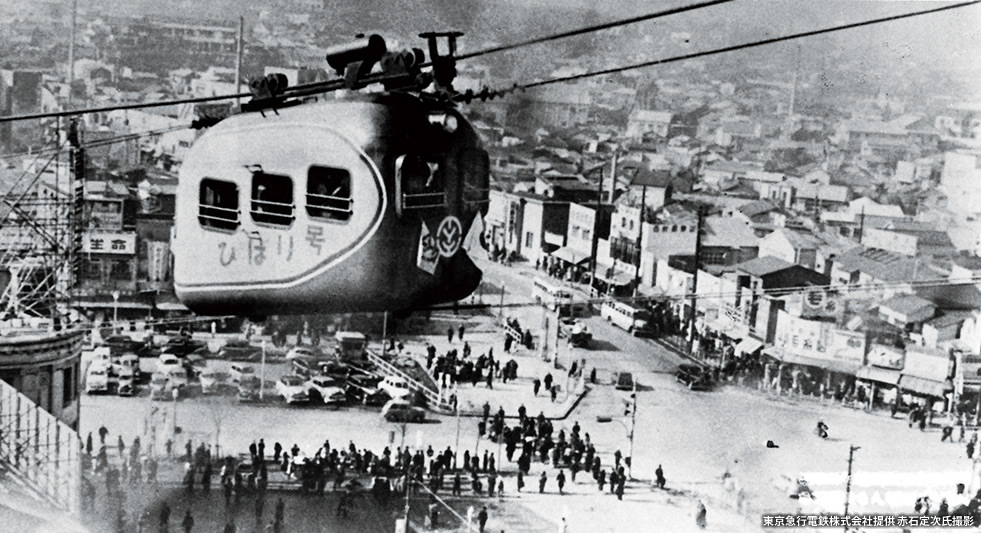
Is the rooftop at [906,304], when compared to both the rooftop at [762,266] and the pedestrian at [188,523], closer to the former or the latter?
the rooftop at [762,266]

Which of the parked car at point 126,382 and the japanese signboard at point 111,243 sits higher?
the japanese signboard at point 111,243

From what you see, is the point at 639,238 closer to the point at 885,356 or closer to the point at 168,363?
the point at 885,356

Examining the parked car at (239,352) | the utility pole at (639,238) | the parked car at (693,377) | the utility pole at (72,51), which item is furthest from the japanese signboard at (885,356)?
the utility pole at (72,51)

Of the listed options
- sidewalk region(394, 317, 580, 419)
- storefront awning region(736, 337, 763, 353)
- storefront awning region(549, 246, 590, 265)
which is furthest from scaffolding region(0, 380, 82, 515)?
storefront awning region(549, 246, 590, 265)

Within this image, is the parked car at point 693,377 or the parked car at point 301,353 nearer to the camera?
the parked car at point 301,353

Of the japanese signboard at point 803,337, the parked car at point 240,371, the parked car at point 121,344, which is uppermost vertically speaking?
the japanese signboard at point 803,337

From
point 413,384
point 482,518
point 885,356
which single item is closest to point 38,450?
point 482,518

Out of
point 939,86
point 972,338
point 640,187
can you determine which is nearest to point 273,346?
point 640,187

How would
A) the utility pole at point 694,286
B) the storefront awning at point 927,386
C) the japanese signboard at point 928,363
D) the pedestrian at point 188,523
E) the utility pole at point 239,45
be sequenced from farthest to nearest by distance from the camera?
the utility pole at point 239,45 → the utility pole at point 694,286 → the japanese signboard at point 928,363 → the storefront awning at point 927,386 → the pedestrian at point 188,523
